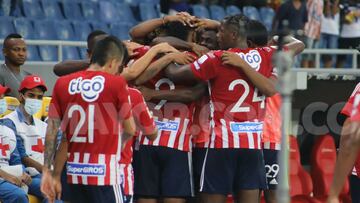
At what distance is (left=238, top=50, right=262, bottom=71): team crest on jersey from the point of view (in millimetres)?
8992

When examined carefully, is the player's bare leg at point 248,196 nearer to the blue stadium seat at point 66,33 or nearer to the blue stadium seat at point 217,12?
the blue stadium seat at point 66,33

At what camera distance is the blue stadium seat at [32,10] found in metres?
16.4

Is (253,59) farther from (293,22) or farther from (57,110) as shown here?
(293,22)

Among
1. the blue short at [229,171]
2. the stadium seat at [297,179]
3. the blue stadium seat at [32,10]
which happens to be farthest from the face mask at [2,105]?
the blue stadium seat at [32,10]

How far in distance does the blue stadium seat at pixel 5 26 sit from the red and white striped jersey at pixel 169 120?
6624mm

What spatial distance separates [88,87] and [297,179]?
22.0 feet

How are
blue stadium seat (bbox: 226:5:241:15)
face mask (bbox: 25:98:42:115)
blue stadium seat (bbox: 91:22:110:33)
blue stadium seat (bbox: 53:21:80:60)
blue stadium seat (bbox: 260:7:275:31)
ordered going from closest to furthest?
face mask (bbox: 25:98:42:115) < blue stadium seat (bbox: 53:21:80:60) < blue stadium seat (bbox: 91:22:110:33) < blue stadium seat (bbox: 226:5:241:15) < blue stadium seat (bbox: 260:7:275:31)

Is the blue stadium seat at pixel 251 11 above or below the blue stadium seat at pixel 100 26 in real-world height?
above

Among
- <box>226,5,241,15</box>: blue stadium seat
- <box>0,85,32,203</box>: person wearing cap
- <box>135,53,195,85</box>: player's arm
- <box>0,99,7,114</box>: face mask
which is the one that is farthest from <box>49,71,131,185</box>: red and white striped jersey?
<box>226,5,241,15</box>: blue stadium seat

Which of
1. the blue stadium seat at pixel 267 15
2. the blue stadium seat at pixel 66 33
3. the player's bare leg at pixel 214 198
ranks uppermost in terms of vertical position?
the blue stadium seat at pixel 267 15

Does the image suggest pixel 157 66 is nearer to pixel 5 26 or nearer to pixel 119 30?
pixel 5 26

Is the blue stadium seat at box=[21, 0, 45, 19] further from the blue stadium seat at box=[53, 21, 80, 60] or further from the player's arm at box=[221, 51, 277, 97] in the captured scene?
the player's arm at box=[221, 51, 277, 97]

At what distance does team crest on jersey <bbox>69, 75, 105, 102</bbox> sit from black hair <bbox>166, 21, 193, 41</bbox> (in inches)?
68.6

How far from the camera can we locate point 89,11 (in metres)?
17.3
